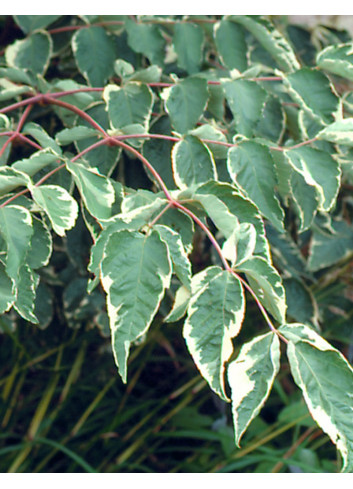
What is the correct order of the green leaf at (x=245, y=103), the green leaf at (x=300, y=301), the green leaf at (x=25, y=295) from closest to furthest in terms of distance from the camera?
the green leaf at (x=25, y=295) < the green leaf at (x=245, y=103) < the green leaf at (x=300, y=301)

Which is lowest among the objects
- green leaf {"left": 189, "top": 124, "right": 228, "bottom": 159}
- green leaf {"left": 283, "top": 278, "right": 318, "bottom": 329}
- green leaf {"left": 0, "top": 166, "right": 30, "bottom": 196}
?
green leaf {"left": 283, "top": 278, "right": 318, "bottom": 329}

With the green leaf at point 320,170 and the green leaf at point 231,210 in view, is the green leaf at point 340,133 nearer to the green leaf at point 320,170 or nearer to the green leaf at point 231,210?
the green leaf at point 320,170

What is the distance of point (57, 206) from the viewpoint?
0.65 m

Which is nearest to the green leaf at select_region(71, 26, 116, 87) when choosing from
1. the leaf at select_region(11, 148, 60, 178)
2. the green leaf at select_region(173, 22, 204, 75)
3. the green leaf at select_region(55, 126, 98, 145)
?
the green leaf at select_region(173, 22, 204, 75)

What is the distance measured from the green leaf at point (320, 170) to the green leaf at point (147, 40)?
0.37 meters

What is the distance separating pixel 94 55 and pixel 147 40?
0.10 metres

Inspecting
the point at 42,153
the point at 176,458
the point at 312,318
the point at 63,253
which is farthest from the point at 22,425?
the point at 42,153

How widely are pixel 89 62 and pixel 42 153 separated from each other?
0.40 meters

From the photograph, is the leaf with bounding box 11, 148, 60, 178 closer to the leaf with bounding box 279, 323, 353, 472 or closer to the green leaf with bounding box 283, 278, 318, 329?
the leaf with bounding box 279, 323, 353, 472

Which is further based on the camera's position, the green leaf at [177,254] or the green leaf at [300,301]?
the green leaf at [300,301]

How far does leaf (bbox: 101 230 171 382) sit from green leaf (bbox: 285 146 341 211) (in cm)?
26

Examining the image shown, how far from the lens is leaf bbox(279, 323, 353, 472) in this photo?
0.56 metres

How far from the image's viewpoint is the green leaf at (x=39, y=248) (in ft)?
2.35

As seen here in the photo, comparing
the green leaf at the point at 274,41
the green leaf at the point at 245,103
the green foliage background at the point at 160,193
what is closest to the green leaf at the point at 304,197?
the green foliage background at the point at 160,193
